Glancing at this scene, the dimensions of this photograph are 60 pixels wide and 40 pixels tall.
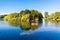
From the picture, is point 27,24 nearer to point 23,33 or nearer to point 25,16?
→ point 25,16

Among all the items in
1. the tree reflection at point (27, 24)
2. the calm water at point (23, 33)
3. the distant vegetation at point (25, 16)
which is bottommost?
the calm water at point (23, 33)

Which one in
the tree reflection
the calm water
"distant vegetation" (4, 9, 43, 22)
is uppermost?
"distant vegetation" (4, 9, 43, 22)

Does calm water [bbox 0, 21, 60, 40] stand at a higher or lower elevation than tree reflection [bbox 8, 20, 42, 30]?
lower

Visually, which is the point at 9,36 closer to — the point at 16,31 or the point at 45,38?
the point at 16,31

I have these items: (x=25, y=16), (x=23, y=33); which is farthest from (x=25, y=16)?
(x=23, y=33)

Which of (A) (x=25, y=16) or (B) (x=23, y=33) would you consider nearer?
(B) (x=23, y=33)

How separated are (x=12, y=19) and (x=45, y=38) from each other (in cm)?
224

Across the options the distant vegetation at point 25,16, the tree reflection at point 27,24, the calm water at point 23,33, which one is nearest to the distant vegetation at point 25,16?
the distant vegetation at point 25,16

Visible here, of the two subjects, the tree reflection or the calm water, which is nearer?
the calm water

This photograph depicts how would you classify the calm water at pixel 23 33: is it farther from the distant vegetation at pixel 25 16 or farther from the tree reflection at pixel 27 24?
the distant vegetation at pixel 25 16

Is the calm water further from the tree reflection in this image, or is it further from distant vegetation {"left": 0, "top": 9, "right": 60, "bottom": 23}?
distant vegetation {"left": 0, "top": 9, "right": 60, "bottom": 23}

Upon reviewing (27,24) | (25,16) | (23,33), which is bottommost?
(23,33)

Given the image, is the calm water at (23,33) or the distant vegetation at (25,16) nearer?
the calm water at (23,33)

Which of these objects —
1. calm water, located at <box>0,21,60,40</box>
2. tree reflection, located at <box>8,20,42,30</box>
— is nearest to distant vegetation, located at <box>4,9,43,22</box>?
tree reflection, located at <box>8,20,42,30</box>
